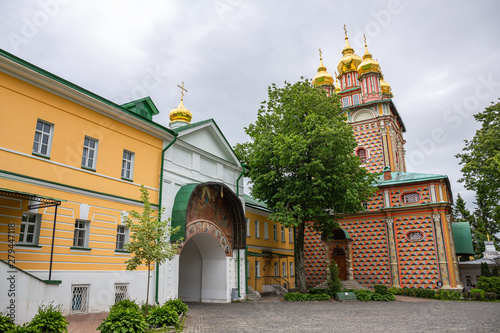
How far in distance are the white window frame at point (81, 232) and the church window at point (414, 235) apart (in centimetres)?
2110

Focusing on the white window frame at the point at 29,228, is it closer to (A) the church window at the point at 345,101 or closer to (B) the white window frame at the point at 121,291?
(B) the white window frame at the point at 121,291

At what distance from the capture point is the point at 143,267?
594 inches

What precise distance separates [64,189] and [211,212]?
7.82 meters

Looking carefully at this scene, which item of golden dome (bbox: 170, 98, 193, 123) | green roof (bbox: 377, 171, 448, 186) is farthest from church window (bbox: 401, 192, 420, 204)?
golden dome (bbox: 170, 98, 193, 123)

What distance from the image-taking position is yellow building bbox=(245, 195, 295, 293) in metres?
25.7

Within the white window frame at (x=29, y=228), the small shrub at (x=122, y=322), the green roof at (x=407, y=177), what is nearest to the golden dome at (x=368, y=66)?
the green roof at (x=407, y=177)

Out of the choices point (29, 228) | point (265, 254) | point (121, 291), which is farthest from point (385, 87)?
point (29, 228)

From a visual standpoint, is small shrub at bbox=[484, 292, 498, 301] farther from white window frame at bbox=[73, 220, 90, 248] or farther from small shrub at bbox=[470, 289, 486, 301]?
white window frame at bbox=[73, 220, 90, 248]

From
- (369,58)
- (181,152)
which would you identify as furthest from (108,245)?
(369,58)

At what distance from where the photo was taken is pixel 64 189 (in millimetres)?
12633

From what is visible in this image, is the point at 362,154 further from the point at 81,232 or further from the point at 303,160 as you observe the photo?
the point at 81,232

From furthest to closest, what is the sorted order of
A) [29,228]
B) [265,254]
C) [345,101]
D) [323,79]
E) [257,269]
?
[323,79] → [345,101] → [265,254] → [257,269] → [29,228]

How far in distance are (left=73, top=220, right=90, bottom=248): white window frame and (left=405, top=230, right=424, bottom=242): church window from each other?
21.1 m

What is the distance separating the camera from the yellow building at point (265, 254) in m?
25.7
